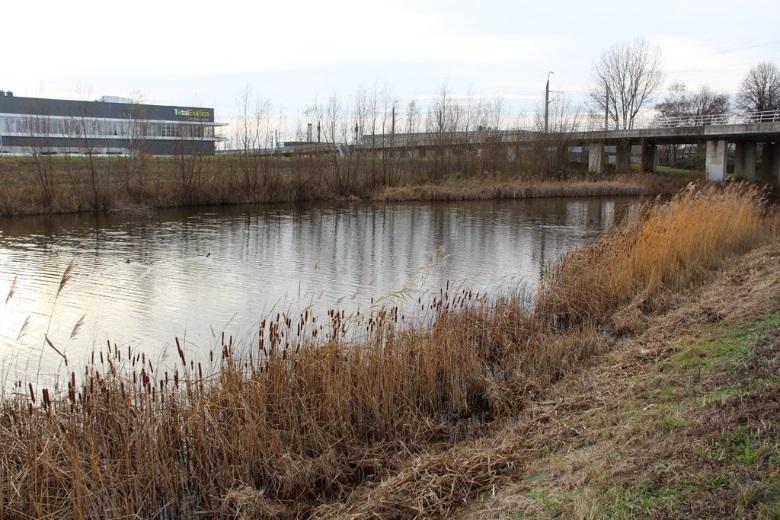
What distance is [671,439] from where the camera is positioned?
4312 millimetres

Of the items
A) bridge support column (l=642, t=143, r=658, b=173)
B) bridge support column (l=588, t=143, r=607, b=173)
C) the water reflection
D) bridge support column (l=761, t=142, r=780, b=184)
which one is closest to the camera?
the water reflection

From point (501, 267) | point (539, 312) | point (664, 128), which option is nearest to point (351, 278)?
point (501, 267)

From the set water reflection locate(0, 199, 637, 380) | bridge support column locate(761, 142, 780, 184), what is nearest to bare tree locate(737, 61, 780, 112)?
bridge support column locate(761, 142, 780, 184)

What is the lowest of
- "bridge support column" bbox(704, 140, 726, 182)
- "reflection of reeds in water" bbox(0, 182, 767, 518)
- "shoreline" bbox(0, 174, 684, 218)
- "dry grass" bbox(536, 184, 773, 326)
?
"reflection of reeds in water" bbox(0, 182, 767, 518)

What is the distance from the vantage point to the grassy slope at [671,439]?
139 inches

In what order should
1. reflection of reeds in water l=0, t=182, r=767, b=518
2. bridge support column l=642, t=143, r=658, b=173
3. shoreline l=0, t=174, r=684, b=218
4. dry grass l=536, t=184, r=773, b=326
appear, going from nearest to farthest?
1. reflection of reeds in water l=0, t=182, r=767, b=518
2. dry grass l=536, t=184, r=773, b=326
3. shoreline l=0, t=174, r=684, b=218
4. bridge support column l=642, t=143, r=658, b=173

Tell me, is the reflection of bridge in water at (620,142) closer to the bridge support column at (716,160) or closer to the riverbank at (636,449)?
the bridge support column at (716,160)

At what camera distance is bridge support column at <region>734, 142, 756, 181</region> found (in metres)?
53.8

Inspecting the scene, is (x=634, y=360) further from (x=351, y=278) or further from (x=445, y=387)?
(x=351, y=278)

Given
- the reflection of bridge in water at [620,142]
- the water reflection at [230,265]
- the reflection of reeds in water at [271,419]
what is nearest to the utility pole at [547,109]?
the reflection of bridge in water at [620,142]

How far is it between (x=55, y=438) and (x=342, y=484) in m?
2.23

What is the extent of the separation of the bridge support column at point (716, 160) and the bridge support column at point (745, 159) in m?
3.36

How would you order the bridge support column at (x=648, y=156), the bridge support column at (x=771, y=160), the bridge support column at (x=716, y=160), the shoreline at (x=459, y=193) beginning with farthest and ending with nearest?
the bridge support column at (x=648, y=156), the bridge support column at (x=771, y=160), the bridge support column at (x=716, y=160), the shoreline at (x=459, y=193)

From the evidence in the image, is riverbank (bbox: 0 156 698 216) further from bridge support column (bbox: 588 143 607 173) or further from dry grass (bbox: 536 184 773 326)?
dry grass (bbox: 536 184 773 326)
